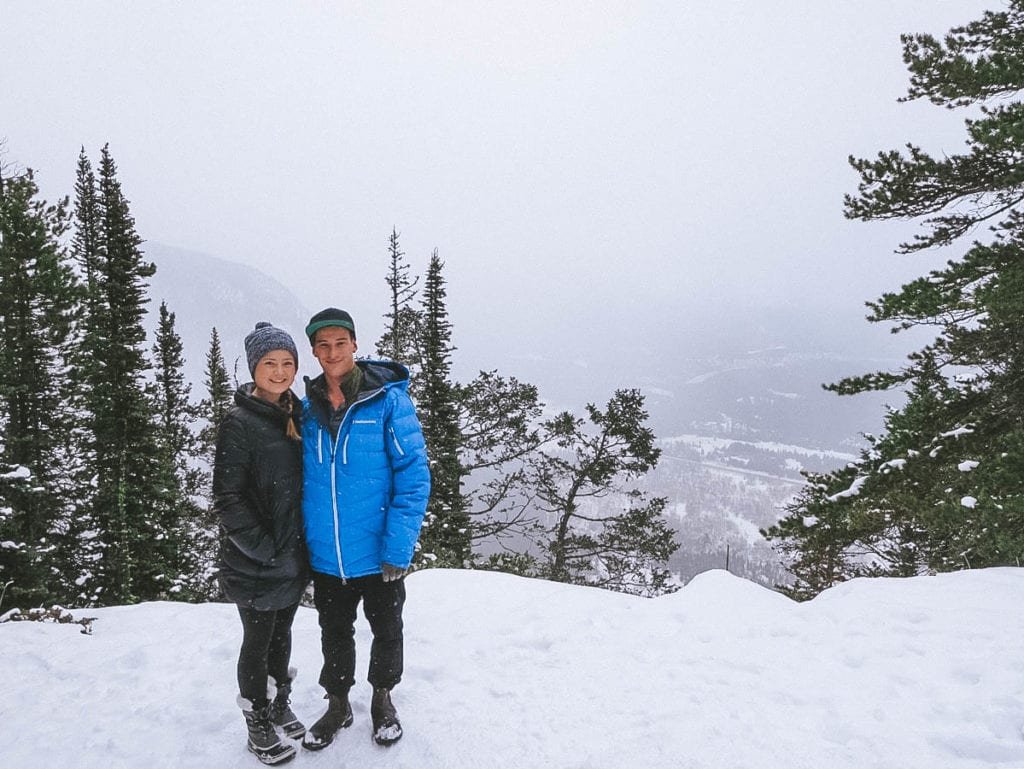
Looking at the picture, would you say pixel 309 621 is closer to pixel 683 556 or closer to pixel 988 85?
pixel 988 85

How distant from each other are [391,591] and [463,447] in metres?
14.4

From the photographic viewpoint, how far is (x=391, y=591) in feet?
10.7

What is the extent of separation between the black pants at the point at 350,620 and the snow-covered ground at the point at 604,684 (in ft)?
1.32

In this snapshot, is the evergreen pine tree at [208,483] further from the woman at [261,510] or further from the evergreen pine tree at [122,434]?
the woman at [261,510]

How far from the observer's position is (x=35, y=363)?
1412 cm

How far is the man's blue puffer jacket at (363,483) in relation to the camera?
3.06 meters

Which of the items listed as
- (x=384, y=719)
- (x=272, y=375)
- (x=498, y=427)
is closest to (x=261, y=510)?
(x=272, y=375)

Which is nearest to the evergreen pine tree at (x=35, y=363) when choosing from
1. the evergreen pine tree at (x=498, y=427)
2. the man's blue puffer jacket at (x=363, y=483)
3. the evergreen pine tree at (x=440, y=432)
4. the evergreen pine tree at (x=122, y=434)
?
the evergreen pine tree at (x=122, y=434)

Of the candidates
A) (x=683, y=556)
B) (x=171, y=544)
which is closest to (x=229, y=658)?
(x=171, y=544)

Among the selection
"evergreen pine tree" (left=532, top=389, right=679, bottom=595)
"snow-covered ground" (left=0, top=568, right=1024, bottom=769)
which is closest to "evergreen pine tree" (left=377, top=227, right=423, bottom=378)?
"evergreen pine tree" (left=532, top=389, right=679, bottom=595)

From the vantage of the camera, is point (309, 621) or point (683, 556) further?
point (683, 556)

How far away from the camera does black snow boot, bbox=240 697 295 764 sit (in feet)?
9.93

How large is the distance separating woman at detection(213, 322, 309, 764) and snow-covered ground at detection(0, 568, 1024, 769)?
0.56m

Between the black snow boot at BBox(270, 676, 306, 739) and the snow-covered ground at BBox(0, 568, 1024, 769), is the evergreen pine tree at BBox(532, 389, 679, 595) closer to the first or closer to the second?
the snow-covered ground at BBox(0, 568, 1024, 769)
